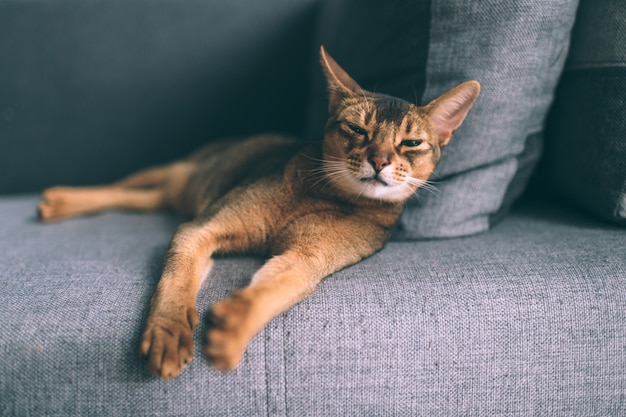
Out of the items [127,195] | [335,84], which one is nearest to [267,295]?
[335,84]

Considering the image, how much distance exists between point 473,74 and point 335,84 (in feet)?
1.10

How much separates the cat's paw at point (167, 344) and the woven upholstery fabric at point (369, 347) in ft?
0.14

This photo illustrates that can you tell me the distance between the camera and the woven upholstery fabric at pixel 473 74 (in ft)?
3.51

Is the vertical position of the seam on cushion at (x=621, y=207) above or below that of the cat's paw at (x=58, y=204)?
above

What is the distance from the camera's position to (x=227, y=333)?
74cm

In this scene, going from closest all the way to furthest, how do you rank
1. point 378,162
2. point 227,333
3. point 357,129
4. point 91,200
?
point 227,333 → point 378,162 → point 357,129 → point 91,200

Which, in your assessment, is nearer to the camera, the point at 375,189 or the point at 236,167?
the point at 375,189

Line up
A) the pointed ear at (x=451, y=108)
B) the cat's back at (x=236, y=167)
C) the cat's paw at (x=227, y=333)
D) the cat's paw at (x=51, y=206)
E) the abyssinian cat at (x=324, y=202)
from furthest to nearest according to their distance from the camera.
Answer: the cat's paw at (x=51, y=206) < the cat's back at (x=236, y=167) < the pointed ear at (x=451, y=108) < the abyssinian cat at (x=324, y=202) < the cat's paw at (x=227, y=333)

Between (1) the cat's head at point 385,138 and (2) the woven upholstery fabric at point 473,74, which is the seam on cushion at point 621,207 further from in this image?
(1) the cat's head at point 385,138

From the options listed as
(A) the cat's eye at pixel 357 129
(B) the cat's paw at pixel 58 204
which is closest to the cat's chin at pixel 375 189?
(A) the cat's eye at pixel 357 129

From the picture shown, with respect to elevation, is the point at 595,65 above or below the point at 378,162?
above

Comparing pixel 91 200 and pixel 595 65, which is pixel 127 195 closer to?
pixel 91 200

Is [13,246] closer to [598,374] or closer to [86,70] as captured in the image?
[86,70]

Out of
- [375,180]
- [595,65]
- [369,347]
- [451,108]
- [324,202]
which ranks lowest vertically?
[369,347]
